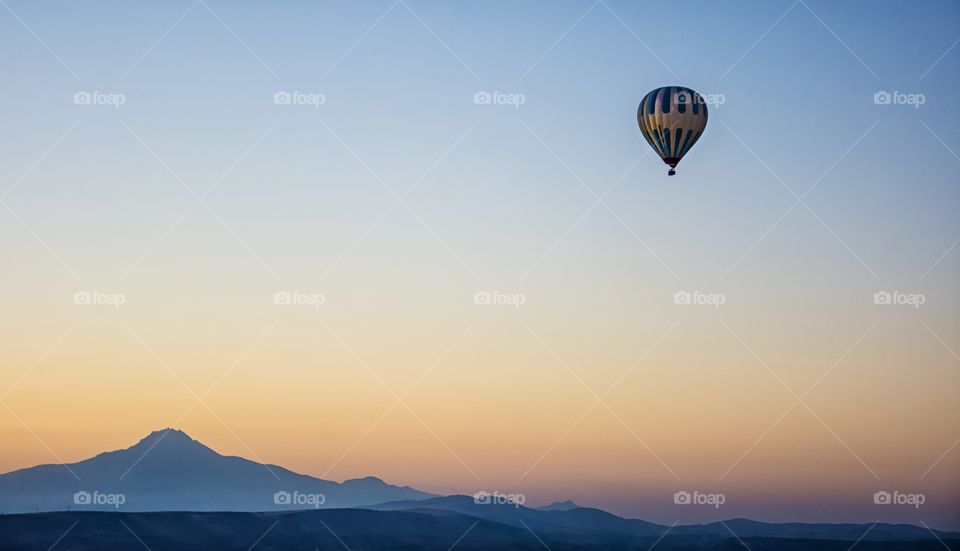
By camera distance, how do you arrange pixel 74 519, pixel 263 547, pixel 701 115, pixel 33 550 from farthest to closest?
pixel 263 547
pixel 74 519
pixel 33 550
pixel 701 115

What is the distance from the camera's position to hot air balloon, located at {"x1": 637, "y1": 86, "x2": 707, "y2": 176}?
5712 centimetres

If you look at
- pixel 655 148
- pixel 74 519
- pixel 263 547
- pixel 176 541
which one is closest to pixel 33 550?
pixel 74 519

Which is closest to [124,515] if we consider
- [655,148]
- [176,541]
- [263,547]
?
[176,541]

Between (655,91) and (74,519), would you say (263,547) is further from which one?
(655,91)

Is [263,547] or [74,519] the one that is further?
[263,547]

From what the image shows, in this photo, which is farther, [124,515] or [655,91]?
[124,515]

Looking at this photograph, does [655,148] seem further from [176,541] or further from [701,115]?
[176,541]

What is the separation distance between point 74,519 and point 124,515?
39.7 feet

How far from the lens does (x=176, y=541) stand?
631 feet

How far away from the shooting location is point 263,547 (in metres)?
198

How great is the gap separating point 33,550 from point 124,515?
89.3ft

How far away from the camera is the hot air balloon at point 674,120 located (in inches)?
2249

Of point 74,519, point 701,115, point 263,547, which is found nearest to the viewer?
point 701,115

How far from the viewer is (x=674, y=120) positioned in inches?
2249
